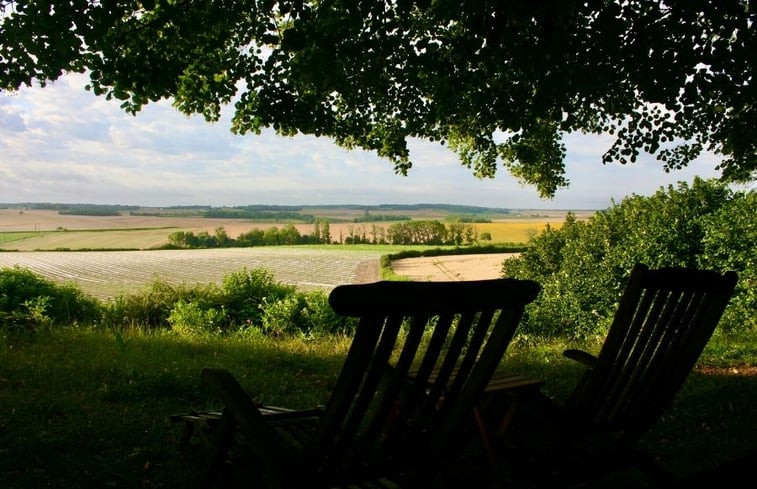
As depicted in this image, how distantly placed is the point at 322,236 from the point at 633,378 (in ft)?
139

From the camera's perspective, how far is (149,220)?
2076 inches

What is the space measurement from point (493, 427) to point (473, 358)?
1001 millimetres

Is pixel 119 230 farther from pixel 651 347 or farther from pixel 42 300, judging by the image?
pixel 651 347

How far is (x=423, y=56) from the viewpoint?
5793 millimetres

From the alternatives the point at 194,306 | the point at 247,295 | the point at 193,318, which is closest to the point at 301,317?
the point at 247,295

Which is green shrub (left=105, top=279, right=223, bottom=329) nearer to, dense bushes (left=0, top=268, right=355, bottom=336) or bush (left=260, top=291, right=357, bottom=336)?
dense bushes (left=0, top=268, right=355, bottom=336)

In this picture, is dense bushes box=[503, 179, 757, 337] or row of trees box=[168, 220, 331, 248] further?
row of trees box=[168, 220, 331, 248]

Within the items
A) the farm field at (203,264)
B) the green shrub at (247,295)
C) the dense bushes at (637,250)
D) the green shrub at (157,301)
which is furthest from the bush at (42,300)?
the dense bushes at (637,250)

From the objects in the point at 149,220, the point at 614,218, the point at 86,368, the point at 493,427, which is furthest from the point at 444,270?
the point at 149,220

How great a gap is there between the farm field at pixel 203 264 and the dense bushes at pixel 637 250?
13995 mm

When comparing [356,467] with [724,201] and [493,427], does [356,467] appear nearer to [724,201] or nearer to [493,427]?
[493,427]

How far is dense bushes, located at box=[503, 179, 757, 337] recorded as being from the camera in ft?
Result: 29.6

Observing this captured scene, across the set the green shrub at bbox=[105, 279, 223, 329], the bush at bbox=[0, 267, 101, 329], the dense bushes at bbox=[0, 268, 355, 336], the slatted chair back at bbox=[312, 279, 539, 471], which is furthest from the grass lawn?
the green shrub at bbox=[105, 279, 223, 329]

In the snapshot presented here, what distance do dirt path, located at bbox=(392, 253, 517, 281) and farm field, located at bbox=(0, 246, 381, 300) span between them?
2.28 metres
